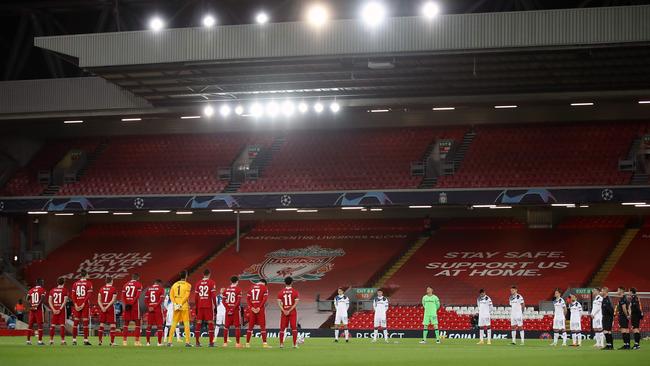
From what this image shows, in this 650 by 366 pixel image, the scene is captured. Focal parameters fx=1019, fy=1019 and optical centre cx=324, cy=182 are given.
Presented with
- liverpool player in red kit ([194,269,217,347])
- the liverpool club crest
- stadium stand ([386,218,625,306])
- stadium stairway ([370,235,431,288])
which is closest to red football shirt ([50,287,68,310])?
liverpool player in red kit ([194,269,217,347])

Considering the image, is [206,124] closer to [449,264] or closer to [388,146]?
[388,146]

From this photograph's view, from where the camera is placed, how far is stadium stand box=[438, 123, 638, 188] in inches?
1833

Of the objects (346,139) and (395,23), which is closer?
(395,23)

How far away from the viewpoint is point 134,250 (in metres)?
54.5

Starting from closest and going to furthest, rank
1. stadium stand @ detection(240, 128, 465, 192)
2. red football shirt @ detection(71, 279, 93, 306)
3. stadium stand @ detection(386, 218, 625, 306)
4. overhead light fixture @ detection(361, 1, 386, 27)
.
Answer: red football shirt @ detection(71, 279, 93, 306), overhead light fixture @ detection(361, 1, 386, 27), stadium stand @ detection(386, 218, 625, 306), stadium stand @ detection(240, 128, 465, 192)

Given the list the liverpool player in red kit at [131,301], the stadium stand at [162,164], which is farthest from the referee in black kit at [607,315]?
the stadium stand at [162,164]

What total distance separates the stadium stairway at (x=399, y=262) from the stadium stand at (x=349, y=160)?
11.1 feet

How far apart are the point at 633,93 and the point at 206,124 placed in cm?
2355

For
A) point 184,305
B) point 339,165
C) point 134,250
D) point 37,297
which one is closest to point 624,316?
point 184,305

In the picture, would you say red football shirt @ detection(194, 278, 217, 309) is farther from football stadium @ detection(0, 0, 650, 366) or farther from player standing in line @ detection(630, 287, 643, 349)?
player standing in line @ detection(630, 287, 643, 349)

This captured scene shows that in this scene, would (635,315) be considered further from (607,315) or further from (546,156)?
(546,156)

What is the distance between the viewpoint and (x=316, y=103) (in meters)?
44.6

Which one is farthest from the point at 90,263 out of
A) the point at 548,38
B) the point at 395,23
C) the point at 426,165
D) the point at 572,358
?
the point at 572,358

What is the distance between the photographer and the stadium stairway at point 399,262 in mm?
47406
